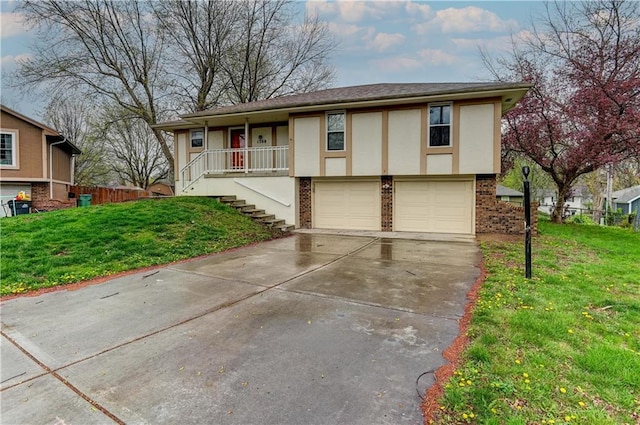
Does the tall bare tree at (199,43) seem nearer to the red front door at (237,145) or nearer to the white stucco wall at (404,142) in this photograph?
the red front door at (237,145)

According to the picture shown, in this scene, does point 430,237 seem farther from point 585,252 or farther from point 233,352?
point 233,352

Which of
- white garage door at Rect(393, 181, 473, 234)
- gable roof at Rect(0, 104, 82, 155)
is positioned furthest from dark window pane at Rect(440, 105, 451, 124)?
gable roof at Rect(0, 104, 82, 155)

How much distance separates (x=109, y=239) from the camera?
7.63m

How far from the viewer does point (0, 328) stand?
3.89 metres

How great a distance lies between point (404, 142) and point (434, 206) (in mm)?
2374

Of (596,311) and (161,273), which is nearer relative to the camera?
(596,311)

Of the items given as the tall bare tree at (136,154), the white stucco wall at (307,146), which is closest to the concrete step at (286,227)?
the white stucco wall at (307,146)

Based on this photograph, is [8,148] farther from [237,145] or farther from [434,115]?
[434,115]

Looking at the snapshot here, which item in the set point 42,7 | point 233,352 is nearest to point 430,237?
point 233,352

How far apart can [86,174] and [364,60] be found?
26282 millimetres

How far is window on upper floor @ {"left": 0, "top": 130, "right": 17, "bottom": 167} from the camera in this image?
15.4 m

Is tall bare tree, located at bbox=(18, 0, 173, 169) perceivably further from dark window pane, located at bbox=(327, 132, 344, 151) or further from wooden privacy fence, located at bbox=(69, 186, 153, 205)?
dark window pane, located at bbox=(327, 132, 344, 151)

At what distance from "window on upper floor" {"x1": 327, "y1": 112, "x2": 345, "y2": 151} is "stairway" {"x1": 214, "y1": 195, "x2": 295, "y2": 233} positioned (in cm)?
317

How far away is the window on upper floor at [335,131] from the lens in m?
11.6
